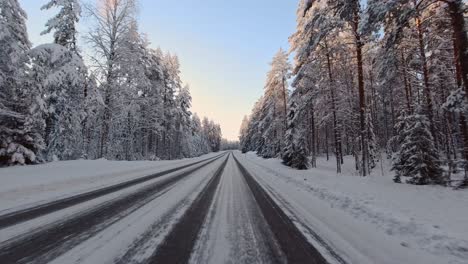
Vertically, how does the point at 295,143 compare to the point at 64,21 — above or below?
below

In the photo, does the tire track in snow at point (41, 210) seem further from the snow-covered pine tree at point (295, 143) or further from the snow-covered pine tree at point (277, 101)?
the snow-covered pine tree at point (277, 101)

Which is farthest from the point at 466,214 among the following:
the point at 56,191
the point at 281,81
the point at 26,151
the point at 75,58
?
the point at 281,81

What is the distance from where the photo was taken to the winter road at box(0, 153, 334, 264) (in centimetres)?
310

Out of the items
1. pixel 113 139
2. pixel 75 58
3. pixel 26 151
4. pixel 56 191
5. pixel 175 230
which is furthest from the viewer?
pixel 113 139

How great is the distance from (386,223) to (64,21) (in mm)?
23817

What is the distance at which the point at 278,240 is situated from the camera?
3854 mm

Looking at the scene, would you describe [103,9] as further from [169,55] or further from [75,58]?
[169,55]

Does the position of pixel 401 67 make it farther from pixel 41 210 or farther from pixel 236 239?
pixel 41 210

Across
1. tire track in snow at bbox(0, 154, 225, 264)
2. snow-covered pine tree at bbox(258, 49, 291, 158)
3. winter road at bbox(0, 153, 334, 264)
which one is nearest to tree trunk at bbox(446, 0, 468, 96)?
winter road at bbox(0, 153, 334, 264)

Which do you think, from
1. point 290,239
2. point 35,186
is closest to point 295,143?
point 35,186

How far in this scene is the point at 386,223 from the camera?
4906 mm

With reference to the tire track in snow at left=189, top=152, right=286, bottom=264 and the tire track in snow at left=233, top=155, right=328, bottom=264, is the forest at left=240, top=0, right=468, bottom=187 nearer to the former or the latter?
the tire track in snow at left=233, top=155, right=328, bottom=264

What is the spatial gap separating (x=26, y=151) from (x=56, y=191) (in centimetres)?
719

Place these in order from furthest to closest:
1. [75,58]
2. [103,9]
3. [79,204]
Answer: [103,9] < [75,58] < [79,204]
